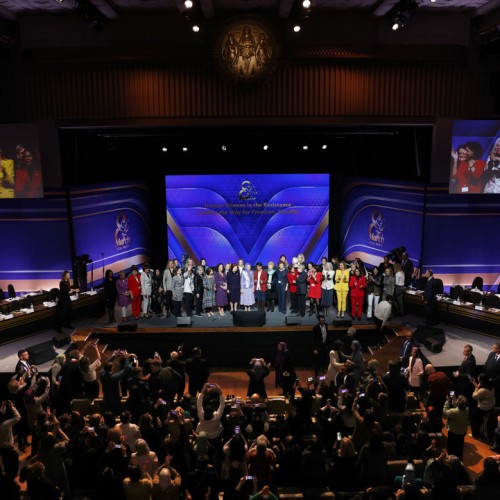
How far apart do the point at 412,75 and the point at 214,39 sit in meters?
4.45

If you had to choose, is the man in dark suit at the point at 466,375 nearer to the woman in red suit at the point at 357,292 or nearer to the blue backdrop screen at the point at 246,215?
the woman in red suit at the point at 357,292

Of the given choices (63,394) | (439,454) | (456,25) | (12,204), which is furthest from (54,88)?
(439,454)

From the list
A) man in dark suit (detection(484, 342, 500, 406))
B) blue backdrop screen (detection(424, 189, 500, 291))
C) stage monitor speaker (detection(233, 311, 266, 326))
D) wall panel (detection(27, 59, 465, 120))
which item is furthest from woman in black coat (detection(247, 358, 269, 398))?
blue backdrop screen (detection(424, 189, 500, 291))

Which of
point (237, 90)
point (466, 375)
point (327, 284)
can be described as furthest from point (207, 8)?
point (466, 375)

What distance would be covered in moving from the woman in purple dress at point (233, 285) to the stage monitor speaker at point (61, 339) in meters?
3.60

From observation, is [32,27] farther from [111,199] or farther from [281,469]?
[281,469]

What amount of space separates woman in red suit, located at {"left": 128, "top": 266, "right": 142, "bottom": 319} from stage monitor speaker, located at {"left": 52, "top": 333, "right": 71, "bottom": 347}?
1.57 meters

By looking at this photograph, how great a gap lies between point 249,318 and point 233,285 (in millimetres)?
1017

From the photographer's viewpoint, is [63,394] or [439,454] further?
[63,394]

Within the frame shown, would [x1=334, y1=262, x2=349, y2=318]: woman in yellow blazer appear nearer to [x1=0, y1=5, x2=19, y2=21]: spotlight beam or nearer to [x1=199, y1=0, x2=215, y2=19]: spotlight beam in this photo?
[x1=199, y1=0, x2=215, y2=19]: spotlight beam

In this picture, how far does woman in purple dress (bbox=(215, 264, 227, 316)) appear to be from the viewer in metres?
→ 11.9

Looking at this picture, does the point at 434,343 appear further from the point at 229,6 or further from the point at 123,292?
the point at 229,6

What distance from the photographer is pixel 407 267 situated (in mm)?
12438

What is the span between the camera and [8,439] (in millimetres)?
6340
